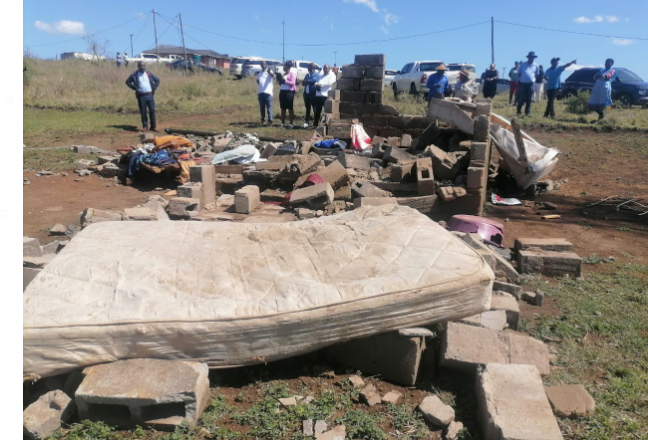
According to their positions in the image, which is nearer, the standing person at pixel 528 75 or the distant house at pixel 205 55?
the standing person at pixel 528 75

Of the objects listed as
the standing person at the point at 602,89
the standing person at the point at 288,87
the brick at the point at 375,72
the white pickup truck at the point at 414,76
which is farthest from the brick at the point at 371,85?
the white pickup truck at the point at 414,76

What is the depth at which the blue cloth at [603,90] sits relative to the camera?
1506cm

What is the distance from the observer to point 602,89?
50.0ft

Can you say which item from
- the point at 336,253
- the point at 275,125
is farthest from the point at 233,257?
the point at 275,125

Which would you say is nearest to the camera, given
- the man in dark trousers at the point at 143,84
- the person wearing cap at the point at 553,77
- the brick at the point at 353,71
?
the brick at the point at 353,71

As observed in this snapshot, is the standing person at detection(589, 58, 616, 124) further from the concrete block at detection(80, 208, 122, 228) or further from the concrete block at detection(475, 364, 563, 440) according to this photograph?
the concrete block at detection(475, 364, 563, 440)

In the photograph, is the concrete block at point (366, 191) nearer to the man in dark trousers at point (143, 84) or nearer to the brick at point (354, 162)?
the brick at point (354, 162)

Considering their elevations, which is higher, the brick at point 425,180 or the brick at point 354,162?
the brick at point 354,162

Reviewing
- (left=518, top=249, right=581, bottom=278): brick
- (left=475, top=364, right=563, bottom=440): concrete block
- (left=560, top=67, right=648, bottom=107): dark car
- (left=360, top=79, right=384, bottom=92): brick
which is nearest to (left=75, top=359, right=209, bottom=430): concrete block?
(left=475, top=364, right=563, bottom=440): concrete block

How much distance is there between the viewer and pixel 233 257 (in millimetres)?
3154

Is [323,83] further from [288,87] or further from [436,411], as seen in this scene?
[436,411]

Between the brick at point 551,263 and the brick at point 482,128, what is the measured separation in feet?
9.56

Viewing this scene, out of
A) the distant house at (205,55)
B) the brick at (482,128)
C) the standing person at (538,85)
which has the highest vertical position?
the distant house at (205,55)

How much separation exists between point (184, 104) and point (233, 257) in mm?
18887
